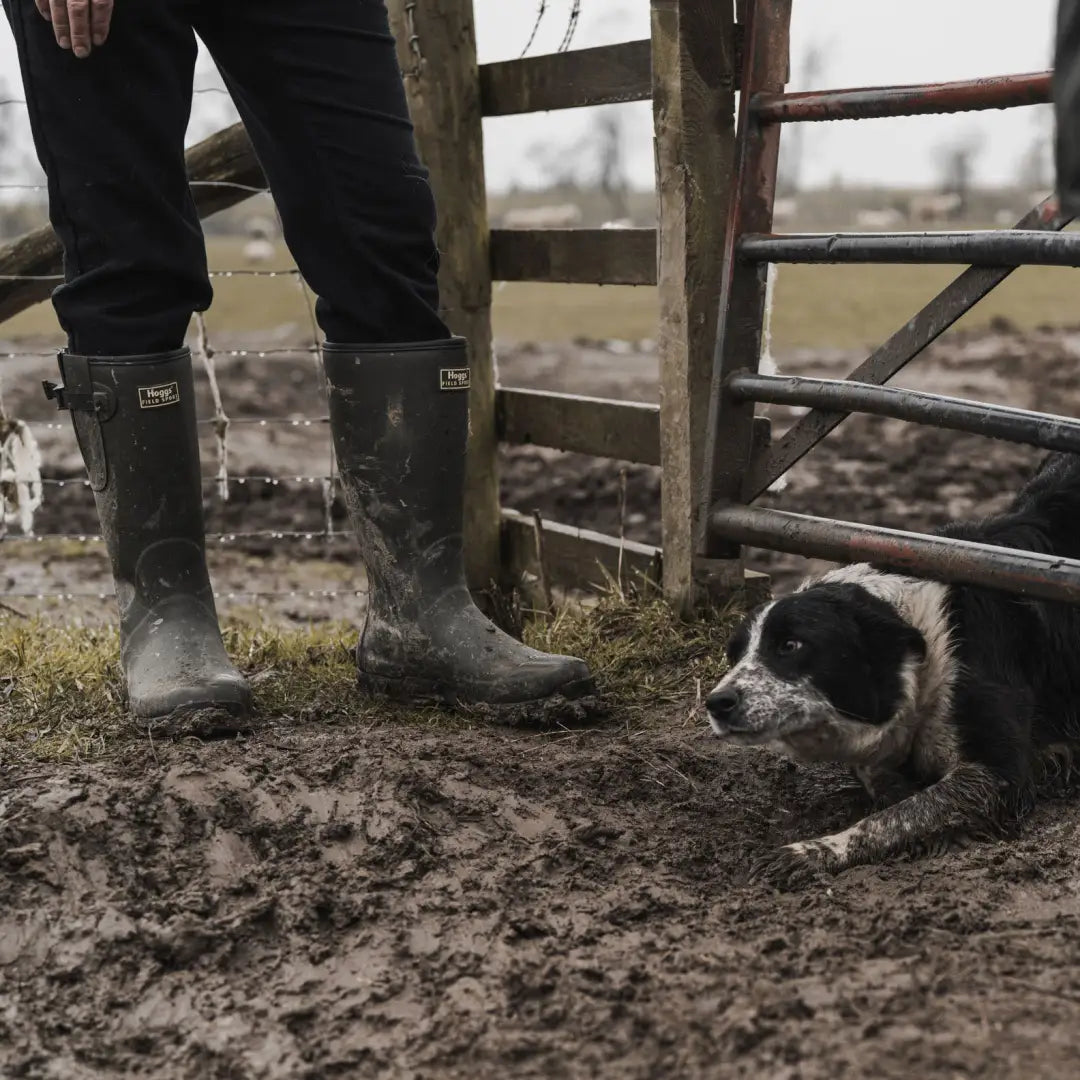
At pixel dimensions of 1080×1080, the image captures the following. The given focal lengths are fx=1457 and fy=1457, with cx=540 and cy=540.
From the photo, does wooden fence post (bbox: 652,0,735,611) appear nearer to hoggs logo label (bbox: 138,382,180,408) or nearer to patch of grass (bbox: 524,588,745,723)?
patch of grass (bbox: 524,588,745,723)

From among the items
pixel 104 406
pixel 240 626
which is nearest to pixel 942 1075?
pixel 104 406

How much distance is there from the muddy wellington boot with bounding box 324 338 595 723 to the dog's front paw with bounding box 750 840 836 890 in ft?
2.72

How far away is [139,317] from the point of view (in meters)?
3.38

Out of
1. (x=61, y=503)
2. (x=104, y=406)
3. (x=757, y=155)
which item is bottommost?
(x=61, y=503)

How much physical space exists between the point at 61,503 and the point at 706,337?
412 cm

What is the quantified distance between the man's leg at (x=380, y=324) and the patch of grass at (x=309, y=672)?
0.17 metres

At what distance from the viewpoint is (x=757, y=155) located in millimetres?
3719

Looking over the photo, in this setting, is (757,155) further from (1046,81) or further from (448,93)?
Result: (448,93)

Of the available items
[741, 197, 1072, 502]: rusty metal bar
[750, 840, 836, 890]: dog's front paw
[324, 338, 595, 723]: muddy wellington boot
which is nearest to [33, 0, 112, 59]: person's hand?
[324, 338, 595, 723]: muddy wellington boot

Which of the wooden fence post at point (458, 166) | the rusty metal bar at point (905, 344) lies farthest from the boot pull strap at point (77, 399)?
the rusty metal bar at point (905, 344)

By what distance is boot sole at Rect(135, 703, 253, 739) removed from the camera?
3256mm

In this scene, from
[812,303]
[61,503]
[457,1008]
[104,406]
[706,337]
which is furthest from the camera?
[812,303]

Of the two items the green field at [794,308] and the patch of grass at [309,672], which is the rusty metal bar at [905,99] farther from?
the green field at [794,308]

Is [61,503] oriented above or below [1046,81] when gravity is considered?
below
